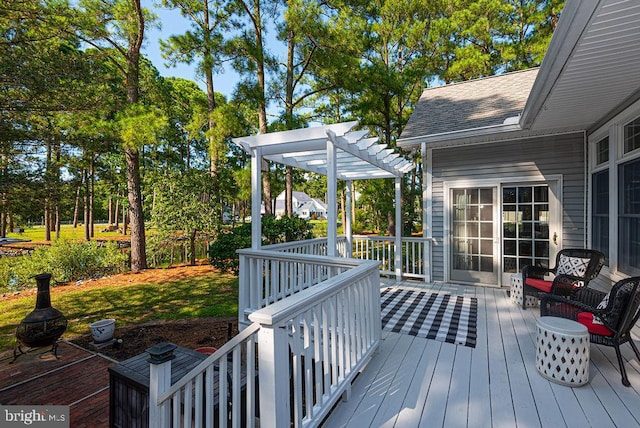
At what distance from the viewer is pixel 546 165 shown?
4.96m

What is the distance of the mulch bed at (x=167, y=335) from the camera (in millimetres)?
3463

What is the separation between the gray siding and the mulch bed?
427cm

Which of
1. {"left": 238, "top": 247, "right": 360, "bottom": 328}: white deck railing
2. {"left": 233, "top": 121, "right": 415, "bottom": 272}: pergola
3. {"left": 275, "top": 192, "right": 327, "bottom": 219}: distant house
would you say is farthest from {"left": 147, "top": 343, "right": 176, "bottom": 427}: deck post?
{"left": 275, "top": 192, "right": 327, "bottom": 219}: distant house

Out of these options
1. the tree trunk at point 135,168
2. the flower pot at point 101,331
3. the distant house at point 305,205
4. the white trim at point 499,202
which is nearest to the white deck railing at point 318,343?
the flower pot at point 101,331

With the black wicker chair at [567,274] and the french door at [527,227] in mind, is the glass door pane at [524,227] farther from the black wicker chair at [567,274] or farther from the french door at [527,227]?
the black wicker chair at [567,274]

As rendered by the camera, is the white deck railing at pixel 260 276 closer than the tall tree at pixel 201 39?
Yes

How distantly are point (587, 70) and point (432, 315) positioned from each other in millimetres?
3179

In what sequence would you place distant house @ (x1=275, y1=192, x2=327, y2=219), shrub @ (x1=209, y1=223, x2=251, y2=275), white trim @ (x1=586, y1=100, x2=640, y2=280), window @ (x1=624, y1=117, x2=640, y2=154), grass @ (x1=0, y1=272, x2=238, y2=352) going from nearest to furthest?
window @ (x1=624, y1=117, x2=640, y2=154) < white trim @ (x1=586, y1=100, x2=640, y2=280) < grass @ (x1=0, y1=272, x2=238, y2=352) < shrub @ (x1=209, y1=223, x2=251, y2=275) < distant house @ (x1=275, y1=192, x2=327, y2=219)

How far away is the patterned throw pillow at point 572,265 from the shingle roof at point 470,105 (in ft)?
7.99

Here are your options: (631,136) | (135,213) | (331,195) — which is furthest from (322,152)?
(135,213)

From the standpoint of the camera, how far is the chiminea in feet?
10.3

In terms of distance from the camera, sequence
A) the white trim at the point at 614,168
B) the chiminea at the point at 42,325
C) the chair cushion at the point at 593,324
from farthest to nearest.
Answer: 1. the white trim at the point at 614,168
2. the chiminea at the point at 42,325
3. the chair cushion at the point at 593,324

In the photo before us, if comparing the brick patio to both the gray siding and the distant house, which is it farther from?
the distant house

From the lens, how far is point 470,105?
6.49 metres
